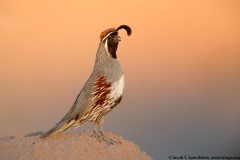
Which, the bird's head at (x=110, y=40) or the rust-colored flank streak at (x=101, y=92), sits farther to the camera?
the bird's head at (x=110, y=40)

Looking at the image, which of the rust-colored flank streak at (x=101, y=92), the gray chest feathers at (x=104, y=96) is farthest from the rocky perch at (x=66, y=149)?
the rust-colored flank streak at (x=101, y=92)

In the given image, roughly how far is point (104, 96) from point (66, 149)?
0.67 metres

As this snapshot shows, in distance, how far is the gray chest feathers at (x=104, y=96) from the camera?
491 centimetres

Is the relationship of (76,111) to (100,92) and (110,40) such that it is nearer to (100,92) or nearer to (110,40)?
(100,92)

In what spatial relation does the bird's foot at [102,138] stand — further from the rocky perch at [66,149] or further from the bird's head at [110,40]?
the bird's head at [110,40]

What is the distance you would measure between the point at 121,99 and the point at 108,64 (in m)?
0.41

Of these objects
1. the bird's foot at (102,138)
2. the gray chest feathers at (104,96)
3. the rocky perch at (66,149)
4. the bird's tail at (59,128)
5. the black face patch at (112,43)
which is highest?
the black face patch at (112,43)

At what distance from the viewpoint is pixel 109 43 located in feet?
16.8

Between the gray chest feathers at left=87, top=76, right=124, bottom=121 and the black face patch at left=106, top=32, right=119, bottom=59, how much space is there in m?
0.34

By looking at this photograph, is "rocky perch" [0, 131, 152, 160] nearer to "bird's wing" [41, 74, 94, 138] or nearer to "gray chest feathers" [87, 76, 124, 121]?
"bird's wing" [41, 74, 94, 138]

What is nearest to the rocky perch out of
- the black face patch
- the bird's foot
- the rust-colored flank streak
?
the bird's foot

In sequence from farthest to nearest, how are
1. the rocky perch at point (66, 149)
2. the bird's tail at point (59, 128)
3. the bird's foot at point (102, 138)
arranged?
the bird's foot at point (102, 138) < the bird's tail at point (59, 128) < the rocky perch at point (66, 149)

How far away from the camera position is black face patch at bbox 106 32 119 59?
5.09 m

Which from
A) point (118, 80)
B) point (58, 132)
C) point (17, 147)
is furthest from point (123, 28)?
point (17, 147)
